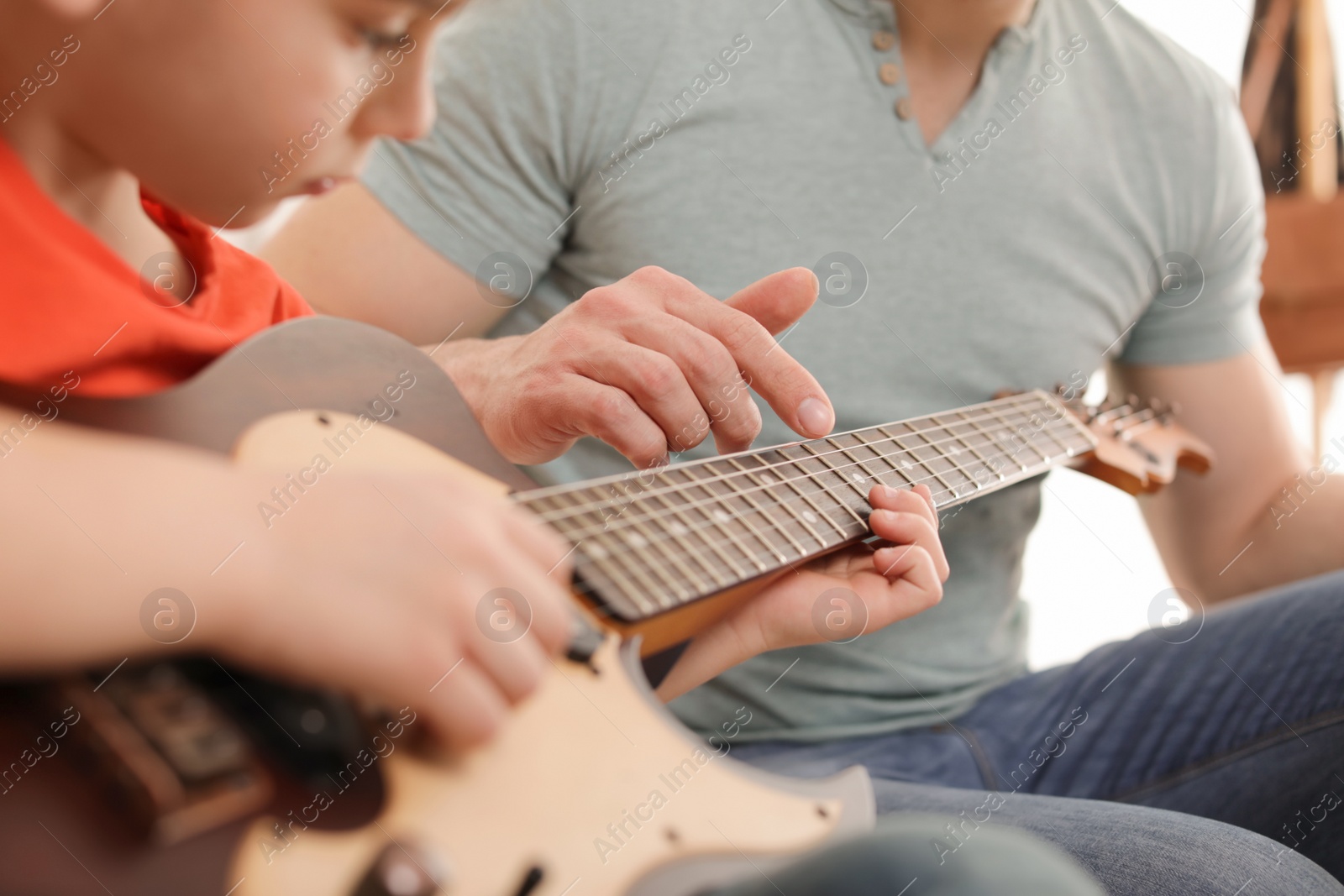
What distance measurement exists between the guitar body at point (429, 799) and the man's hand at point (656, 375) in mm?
128

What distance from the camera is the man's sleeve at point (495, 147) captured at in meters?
0.78

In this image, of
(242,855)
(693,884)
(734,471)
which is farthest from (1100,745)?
(242,855)

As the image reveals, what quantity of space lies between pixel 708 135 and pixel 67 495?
0.67 meters

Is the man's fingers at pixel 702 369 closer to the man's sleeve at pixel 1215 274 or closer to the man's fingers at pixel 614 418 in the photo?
the man's fingers at pixel 614 418

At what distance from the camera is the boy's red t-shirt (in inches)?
15.8

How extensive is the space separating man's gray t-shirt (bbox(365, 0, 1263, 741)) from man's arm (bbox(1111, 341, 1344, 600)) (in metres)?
0.19

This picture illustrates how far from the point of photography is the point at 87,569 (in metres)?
0.26

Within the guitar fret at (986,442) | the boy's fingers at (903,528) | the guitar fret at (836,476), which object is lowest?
the guitar fret at (986,442)

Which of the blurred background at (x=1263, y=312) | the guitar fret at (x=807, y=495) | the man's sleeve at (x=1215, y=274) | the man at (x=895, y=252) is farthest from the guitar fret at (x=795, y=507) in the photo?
the blurred background at (x=1263, y=312)

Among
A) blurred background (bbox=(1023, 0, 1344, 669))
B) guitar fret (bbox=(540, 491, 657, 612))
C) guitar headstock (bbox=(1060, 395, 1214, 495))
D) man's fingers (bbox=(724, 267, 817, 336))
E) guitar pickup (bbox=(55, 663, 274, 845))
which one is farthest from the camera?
blurred background (bbox=(1023, 0, 1344, 669))

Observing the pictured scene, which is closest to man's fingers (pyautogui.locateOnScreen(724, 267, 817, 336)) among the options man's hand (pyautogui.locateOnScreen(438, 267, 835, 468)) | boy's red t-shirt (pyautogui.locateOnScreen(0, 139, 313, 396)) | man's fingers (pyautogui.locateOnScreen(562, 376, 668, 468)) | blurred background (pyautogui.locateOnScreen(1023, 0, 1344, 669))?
man's hand (pyautogui.locateOnScreen(438, 267, 835, 468))

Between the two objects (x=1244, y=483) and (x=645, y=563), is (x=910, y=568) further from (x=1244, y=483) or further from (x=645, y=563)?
(x=1244, y=483)

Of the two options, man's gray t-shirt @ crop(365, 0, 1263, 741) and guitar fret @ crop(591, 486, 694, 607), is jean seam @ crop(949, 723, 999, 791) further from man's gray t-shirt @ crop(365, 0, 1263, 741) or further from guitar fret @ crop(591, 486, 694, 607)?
guitar fret @ crop(591, 486, 694, 607)

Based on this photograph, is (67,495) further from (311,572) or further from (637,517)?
(637,517)
